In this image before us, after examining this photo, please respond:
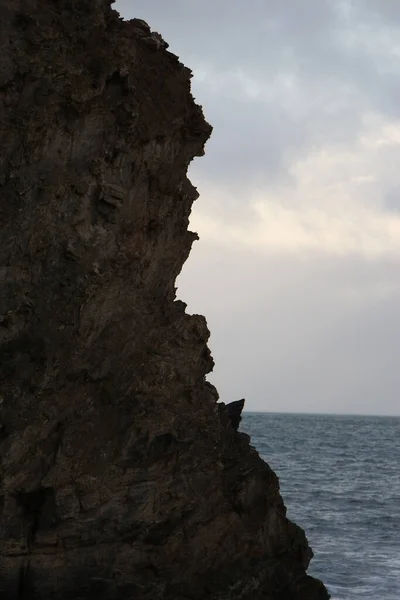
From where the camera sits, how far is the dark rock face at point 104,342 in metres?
14.3

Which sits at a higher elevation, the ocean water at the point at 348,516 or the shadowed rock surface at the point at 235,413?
the shadowed rock surface at the point at 235,413

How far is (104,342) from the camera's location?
1528cm

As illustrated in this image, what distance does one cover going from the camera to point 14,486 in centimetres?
1434

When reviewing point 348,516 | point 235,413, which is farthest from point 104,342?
point 348,516

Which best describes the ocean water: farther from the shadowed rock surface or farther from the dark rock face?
the dark rock face

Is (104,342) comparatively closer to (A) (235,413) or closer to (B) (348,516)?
(A) (235,413)

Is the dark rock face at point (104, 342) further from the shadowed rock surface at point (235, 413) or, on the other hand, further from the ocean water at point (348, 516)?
the ocean water at point (348, 516)

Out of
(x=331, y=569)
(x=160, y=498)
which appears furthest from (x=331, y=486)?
(x=160, y=498)

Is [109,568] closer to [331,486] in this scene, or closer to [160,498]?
[160,498]

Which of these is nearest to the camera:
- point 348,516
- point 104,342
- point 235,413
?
point 104,342

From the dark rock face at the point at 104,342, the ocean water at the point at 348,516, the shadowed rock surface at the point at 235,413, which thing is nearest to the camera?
the dark rock face at the point at 104,342

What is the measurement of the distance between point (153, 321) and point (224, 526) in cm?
404

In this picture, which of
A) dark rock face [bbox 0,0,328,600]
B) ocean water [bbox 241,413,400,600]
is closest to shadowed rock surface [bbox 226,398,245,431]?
dark rock face [bbox 0,0,328,600]

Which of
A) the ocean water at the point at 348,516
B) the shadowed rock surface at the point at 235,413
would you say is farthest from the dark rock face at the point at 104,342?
the ocean water at the point at 348,516
